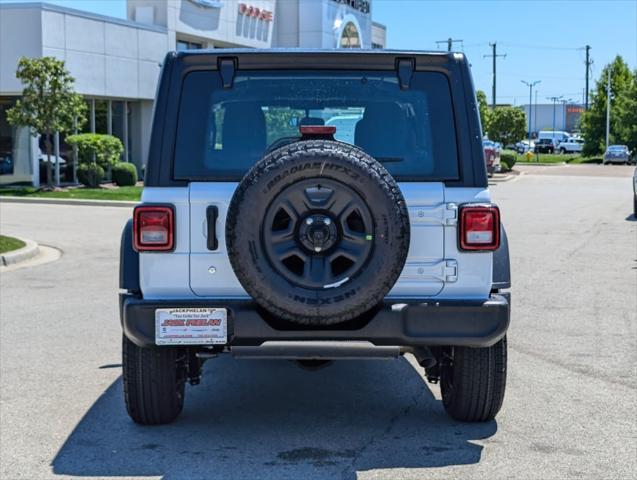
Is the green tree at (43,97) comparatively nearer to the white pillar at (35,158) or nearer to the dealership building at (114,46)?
the white pillar at (35,158)

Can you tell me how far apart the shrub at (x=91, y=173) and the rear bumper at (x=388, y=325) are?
85.4 feet

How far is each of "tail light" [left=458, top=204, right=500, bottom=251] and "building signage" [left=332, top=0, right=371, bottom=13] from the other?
151 feet

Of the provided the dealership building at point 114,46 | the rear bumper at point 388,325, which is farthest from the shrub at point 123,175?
the rear bumper at point 388,325

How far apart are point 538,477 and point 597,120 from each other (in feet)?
258

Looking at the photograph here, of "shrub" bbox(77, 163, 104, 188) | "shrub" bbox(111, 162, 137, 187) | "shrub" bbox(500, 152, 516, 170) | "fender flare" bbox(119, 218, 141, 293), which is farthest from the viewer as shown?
"shrub" bbox(500, 152, 516, 170)

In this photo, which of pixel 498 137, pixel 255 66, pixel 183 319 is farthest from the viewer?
pixel 498 137

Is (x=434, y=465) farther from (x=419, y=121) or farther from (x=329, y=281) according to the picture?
(x=419, y=121)

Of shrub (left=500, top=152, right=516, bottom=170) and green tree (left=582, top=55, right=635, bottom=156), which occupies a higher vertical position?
green tree (left=582, top=55, right=635, bottom=156)

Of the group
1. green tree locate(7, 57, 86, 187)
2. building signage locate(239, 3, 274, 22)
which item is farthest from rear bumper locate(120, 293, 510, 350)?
building signage locate(239, 3, 274, 22)

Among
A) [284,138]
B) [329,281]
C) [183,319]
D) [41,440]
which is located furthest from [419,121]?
[41,440]

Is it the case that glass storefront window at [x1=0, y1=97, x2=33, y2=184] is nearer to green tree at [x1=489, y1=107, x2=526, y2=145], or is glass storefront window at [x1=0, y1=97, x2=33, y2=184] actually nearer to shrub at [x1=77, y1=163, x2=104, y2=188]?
shrub at [x1=77, y1=163, x2=104, y2=188]

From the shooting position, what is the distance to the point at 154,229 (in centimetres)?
493

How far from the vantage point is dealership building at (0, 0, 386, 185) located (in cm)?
2966

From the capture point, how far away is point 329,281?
4.56 metres
